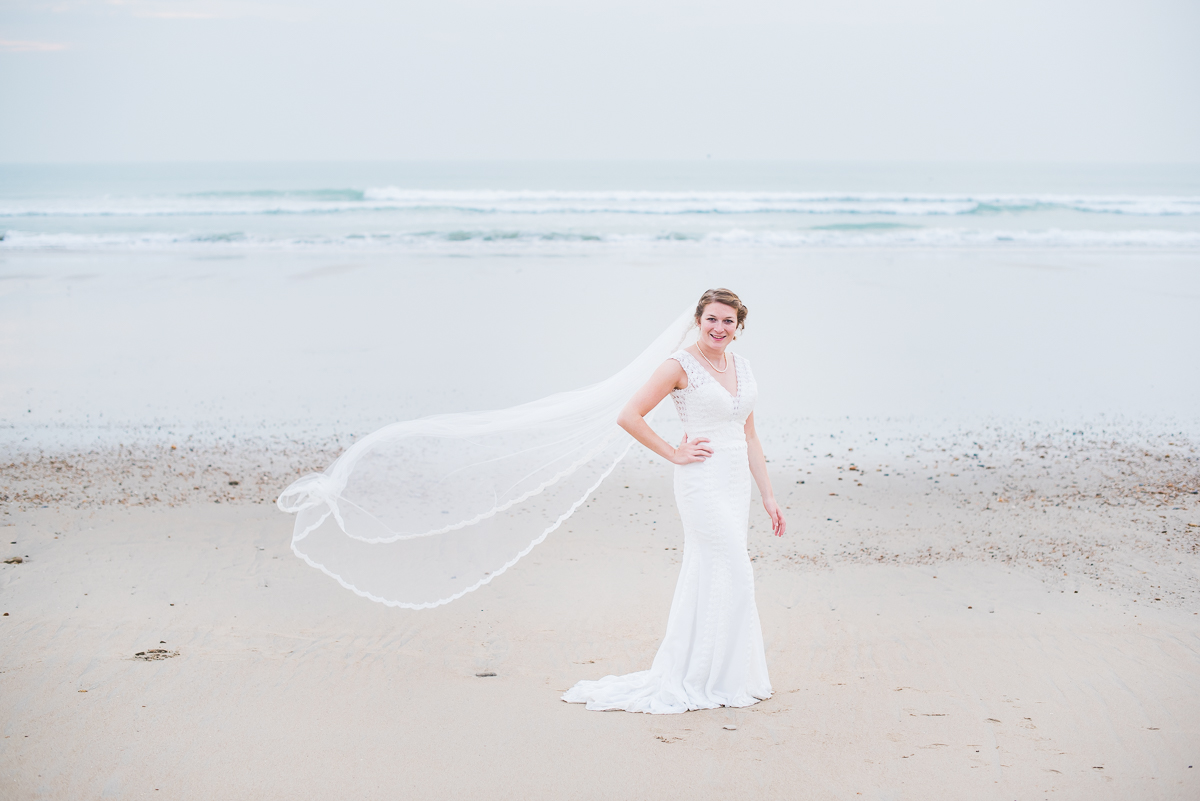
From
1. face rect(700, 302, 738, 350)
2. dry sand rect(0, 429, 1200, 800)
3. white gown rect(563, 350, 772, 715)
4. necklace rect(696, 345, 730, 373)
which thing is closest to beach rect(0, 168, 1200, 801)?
Answer: dry sand rect(0, 429, 1200, 800)

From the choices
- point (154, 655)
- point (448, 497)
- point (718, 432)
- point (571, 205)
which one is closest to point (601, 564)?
point (448, 497)

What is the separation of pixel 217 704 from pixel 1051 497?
646 centimetres

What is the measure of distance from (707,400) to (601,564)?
7.86ft

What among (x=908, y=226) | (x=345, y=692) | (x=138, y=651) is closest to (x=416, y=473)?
(x=345, y=692)

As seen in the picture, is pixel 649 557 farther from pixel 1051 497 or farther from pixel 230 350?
pixel 230 350

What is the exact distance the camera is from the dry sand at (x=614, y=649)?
146 inches

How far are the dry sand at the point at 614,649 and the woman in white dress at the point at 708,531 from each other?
0.16 meters

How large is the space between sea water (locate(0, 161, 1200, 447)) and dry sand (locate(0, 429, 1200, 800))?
92.5 inches

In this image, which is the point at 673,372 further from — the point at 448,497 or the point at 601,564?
the point at 601,564

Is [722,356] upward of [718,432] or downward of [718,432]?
upward

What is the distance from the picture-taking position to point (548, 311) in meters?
15.3

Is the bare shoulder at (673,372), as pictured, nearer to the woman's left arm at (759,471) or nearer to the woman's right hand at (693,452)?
the woman's right hand at (693,452)

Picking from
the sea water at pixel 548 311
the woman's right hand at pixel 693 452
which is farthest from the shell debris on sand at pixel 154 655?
the sea water at pixel 548 311

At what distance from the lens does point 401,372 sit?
11352 mm
